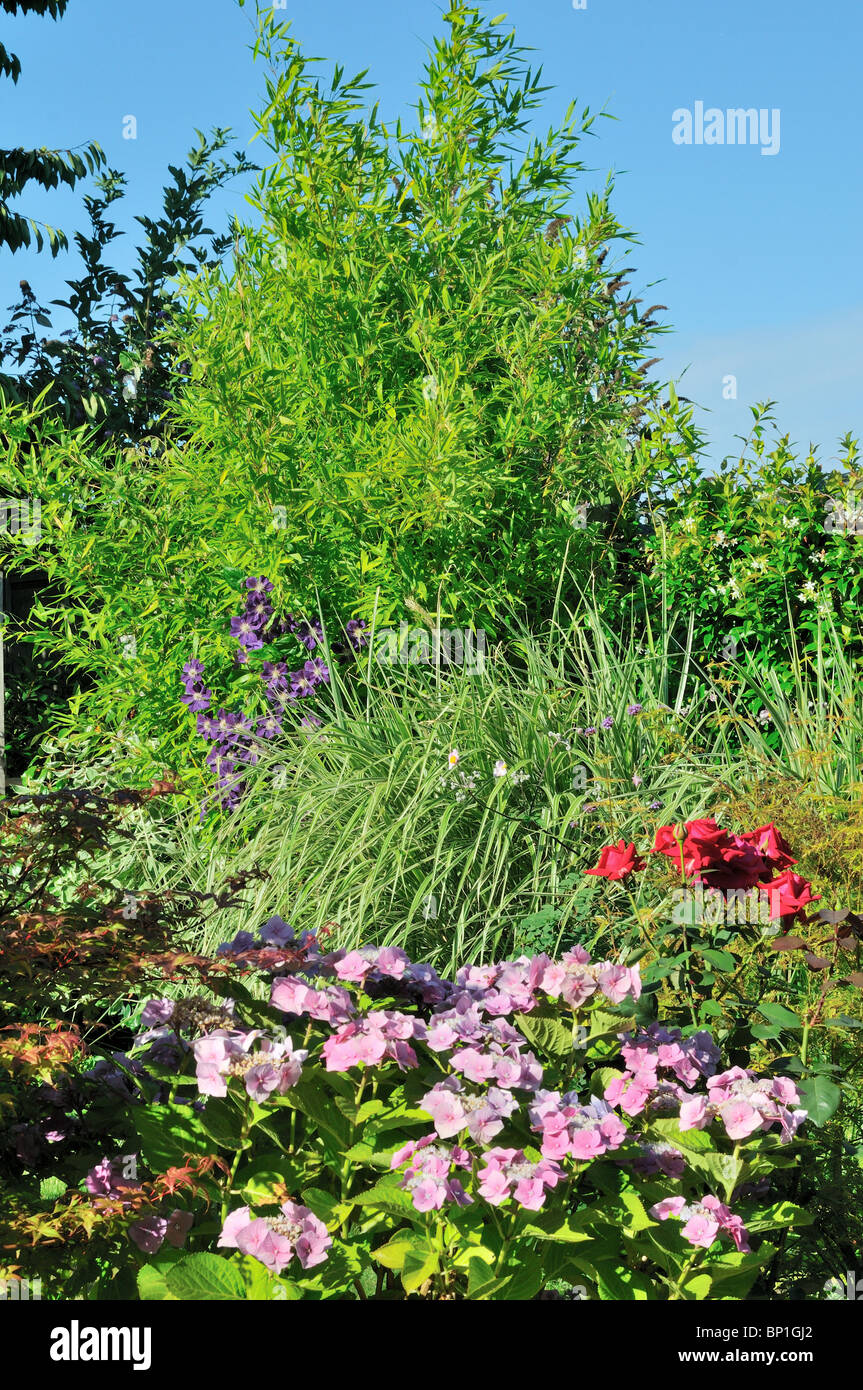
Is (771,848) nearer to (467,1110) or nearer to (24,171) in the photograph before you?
(467,1110)

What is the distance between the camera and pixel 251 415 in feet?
15.6

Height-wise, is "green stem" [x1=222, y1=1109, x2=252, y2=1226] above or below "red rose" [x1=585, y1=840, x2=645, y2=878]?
below

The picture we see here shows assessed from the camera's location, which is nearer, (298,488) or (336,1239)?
(336,1239)

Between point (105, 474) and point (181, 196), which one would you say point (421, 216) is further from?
point (181, 196)

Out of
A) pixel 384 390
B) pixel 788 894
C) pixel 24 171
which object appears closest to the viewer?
pixel 788 894

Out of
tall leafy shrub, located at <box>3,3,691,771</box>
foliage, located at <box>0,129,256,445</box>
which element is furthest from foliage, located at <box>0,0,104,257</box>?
tall leafy shrub, located at <box>3,3,691,771</box>

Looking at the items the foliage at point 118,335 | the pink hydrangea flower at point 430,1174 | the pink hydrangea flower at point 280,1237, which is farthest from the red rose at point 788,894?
the foliage at point 118,335

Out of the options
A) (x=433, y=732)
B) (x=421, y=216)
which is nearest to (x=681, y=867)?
(x=433, y=732)

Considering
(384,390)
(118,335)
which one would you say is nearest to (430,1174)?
(384,390)

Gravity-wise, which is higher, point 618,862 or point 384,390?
point 384,390

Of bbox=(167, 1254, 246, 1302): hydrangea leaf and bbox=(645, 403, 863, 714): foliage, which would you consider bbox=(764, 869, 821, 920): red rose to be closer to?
bbox=(167, 1254, 246, 1302): hydrangea leaf

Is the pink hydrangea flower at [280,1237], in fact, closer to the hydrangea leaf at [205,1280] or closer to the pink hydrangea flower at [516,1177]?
the hydrangea leaf at [205,1280]

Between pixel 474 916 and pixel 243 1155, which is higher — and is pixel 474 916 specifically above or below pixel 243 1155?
above
